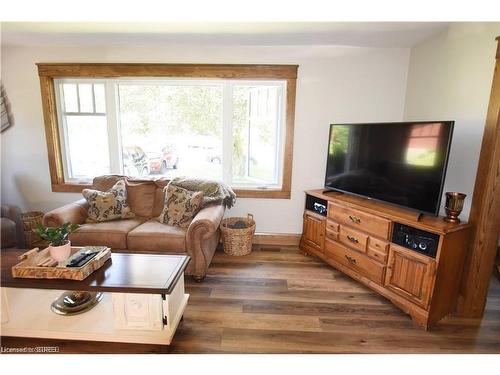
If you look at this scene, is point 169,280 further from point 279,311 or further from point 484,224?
point 484,224

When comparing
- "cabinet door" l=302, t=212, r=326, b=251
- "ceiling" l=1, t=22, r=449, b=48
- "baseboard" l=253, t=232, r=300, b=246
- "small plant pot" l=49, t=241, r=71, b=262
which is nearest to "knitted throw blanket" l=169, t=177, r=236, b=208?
"baseboard" l=253, t=232, r=300, b=246

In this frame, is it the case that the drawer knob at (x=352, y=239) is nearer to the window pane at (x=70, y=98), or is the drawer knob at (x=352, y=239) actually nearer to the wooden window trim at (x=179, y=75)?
the wooden window trim at (x=179, y=75)

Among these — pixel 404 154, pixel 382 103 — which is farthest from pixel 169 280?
pixel 382 103

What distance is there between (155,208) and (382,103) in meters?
3.01

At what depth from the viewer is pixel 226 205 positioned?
3227 millimetres

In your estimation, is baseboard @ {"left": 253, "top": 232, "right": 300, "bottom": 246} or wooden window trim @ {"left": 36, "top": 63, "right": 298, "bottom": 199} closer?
wooden window trim @ {"left": 36, "top": 63, "right": 298, "bottom": 199}

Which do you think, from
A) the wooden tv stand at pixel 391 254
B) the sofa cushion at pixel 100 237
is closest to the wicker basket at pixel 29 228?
the sofa cushion at pixel 100 237

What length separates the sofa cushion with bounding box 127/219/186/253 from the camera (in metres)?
2.58

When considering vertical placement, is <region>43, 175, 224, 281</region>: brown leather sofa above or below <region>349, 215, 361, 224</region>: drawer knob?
below

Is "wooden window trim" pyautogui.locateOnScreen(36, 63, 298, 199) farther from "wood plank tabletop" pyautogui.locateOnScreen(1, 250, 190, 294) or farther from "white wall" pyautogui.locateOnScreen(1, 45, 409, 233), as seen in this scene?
"wood plank tabletop" pyautogui.locateOnScreen(1, 250, 190, 294)

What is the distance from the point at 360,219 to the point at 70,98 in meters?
3.85

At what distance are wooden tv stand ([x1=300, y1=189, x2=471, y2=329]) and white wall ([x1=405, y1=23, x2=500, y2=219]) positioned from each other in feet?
1.74

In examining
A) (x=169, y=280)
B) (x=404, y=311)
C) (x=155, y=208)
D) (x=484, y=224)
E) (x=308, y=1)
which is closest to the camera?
(x=308, y=1)

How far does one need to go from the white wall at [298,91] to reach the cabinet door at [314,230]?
1.26 feet
